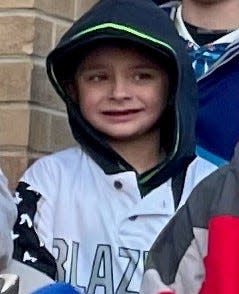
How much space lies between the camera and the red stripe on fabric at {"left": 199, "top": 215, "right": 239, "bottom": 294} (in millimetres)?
1853

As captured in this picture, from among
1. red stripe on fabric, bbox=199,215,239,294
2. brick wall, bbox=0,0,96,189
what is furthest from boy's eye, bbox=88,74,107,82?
red stripe on fabric, bbox=199,215,239,294

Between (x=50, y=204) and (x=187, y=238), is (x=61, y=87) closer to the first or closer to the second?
(x=50, y=204)

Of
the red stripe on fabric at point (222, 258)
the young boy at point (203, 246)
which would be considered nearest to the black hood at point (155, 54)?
the young boy at point (203, 246)

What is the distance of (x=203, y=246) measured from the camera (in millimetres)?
1922

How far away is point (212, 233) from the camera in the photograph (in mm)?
1893

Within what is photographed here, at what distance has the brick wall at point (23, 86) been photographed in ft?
A: 10.3

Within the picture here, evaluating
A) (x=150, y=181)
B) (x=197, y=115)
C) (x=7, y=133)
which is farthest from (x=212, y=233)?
(x=7, y=133)

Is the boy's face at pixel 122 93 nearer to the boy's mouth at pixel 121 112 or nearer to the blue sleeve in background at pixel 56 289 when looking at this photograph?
the boy's mouth at pixel 121 112

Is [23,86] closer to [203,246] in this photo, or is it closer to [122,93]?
[122,93]

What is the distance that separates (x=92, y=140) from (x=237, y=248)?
926 mm

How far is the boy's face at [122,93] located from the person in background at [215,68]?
0.62 feet

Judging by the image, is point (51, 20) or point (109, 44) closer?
point (109, 44)

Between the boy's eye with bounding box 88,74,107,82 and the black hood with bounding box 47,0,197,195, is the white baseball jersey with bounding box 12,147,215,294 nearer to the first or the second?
the black hood with bounding box 47,0,197,195

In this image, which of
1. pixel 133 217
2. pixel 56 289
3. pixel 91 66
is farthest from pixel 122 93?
pixel 56 289
